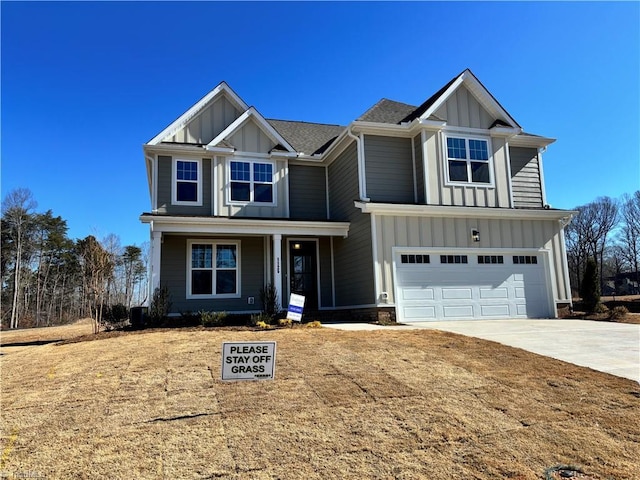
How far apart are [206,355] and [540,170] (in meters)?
14.3

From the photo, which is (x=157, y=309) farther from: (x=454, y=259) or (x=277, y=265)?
(x=454, y=259)

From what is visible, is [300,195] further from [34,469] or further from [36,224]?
[36,224]

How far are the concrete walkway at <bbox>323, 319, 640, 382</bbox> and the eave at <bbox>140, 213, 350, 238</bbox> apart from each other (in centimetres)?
433

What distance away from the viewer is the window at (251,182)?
15.8 m

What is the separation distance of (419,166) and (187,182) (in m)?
7.77

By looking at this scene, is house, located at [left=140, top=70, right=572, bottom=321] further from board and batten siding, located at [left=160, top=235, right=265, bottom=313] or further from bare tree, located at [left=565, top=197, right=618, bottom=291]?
bare tree, located at [left=565, top=197, right=618, bottom=291]

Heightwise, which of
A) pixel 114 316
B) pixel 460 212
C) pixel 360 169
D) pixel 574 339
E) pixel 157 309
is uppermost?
pixel 360 169

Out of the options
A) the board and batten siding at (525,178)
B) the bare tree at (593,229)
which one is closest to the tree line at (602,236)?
the bare tree at (593,229)

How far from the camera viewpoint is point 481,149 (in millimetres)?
15422

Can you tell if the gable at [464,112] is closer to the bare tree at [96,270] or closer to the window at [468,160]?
the window at [468,160]

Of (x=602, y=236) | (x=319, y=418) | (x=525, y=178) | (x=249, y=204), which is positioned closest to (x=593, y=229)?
(x=602, y=236)

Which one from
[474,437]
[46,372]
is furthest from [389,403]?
[46,372]

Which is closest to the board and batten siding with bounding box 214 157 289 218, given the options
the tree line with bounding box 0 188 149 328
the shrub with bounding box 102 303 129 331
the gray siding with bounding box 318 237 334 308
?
the gray siding with bounding box 318 237 334 308

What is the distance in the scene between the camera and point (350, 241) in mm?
15172
